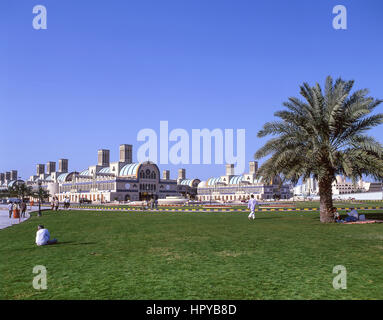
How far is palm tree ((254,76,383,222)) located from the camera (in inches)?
850

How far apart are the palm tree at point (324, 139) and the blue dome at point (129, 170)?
115 metres

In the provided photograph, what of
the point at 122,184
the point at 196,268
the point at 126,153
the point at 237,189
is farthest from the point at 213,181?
the point at 196,268

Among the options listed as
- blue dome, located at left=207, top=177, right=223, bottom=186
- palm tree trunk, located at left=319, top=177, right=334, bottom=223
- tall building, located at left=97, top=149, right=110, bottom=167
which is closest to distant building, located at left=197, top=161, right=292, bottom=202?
blue dome, located at left=207, top=177, right=223, bottom=186

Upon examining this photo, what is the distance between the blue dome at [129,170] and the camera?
136375 mm

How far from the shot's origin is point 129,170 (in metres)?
138

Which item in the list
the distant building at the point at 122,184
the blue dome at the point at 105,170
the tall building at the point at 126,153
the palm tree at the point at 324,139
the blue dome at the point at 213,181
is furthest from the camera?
the blue dome at the point at 213,181

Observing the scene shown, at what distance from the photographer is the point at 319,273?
846 cm

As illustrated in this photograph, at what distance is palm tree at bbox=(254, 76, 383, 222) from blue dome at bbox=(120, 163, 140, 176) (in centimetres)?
11504

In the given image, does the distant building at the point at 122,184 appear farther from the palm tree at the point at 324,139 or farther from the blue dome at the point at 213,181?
the palm tree at the point at 324,139

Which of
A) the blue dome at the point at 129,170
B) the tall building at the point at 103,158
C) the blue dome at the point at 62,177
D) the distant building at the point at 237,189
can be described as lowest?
the distant building at the point at 237,189

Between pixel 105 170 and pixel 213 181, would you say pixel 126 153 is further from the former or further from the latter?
pixel 213 181

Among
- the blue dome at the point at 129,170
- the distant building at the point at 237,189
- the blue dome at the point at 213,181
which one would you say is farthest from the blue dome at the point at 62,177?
the blue dome at the point at 213,181
